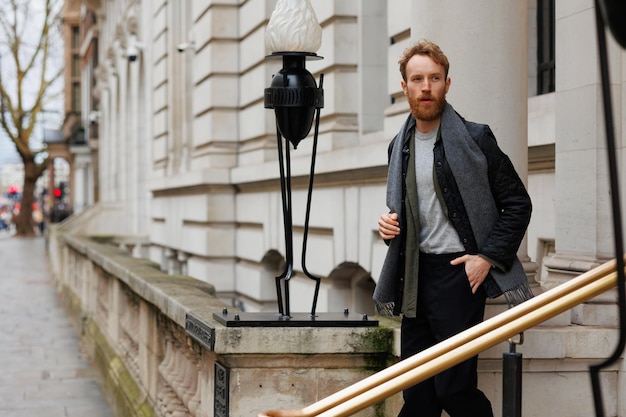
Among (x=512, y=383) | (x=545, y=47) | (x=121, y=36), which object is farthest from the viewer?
(x=121, y=36)

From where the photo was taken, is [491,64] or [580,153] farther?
[580,153]

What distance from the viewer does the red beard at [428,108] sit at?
424 cm

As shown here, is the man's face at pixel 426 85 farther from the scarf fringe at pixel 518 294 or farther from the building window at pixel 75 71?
the building window at pixel 75 71

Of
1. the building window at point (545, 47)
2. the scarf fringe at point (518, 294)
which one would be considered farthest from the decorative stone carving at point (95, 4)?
the scarf fringe at point (518, 294)

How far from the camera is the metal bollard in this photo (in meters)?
3.71

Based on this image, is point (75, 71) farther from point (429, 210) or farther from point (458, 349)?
point (458, 349)

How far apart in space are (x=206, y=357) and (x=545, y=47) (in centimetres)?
453

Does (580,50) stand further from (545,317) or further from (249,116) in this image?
(249,116)

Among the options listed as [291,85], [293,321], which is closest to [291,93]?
[291,85]

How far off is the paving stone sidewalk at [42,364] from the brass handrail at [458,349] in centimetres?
620

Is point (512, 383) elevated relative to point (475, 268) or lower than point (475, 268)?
lower

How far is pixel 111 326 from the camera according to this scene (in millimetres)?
10875

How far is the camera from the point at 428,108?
4246 millimetres

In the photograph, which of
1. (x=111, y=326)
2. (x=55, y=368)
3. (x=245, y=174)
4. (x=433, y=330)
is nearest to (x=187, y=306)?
(x=433, y=330)
